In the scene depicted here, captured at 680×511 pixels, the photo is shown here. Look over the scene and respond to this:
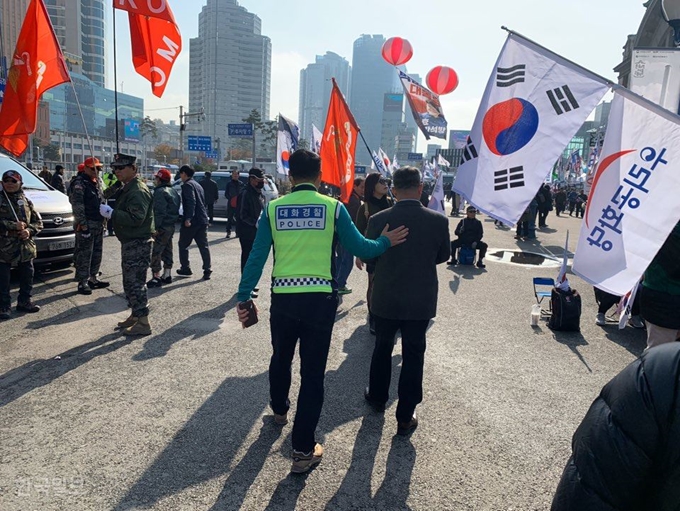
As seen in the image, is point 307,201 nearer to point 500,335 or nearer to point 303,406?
point 303,406

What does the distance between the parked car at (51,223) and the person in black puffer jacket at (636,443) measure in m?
8.58

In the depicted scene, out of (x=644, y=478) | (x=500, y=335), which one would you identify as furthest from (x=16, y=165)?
(x=644, y=478)

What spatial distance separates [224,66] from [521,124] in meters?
155

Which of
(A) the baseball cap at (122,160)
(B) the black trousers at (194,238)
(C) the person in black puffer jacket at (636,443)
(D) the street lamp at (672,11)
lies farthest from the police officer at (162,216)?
(D) the street lamp at (672,11)

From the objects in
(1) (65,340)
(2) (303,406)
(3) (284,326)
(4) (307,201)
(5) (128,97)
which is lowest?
(1) (65,340)

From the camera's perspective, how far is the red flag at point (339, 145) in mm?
7445

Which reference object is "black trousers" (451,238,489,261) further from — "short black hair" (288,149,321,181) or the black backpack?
"short black hair" (288,149,321,181)

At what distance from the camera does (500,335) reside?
653cm

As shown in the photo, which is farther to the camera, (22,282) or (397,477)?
(22,282)

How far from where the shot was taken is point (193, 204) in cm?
868

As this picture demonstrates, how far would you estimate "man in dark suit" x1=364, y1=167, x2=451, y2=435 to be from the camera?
12.4ft

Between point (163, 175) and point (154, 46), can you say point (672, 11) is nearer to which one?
point (154, 46)

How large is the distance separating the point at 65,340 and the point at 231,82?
153 metres

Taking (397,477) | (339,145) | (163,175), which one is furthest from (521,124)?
(163,175)
